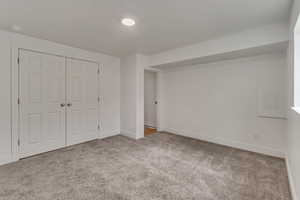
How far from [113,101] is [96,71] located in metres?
0.97

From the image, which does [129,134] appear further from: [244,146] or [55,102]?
[244,146]

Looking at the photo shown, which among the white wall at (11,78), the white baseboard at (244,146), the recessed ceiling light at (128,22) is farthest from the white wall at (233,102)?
the white wall at (11,78)

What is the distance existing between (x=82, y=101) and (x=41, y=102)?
0.82 meters

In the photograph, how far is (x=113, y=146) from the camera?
3277 mm

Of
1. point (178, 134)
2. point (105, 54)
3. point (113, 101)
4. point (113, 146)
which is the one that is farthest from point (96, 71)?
point (178, 134)

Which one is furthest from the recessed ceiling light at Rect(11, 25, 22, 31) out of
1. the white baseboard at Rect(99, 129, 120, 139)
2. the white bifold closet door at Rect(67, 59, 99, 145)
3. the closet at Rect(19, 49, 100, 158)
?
the white baseboard at Rect(99, 129, 120, 139)

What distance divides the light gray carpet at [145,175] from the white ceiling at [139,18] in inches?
90.3

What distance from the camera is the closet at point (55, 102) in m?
2.68

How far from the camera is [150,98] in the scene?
5520 millimetres

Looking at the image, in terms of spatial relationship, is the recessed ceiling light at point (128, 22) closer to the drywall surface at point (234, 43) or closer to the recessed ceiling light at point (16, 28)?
the drywall surface at point (234, 43)

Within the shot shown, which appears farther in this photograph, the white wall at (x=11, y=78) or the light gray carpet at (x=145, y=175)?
the white wall at (x=11, y=78)

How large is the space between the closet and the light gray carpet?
0.36 meters

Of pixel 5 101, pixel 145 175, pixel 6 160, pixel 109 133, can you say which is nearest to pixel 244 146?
pixel 145 175

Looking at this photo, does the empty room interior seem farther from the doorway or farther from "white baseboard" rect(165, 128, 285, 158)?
the doorway
